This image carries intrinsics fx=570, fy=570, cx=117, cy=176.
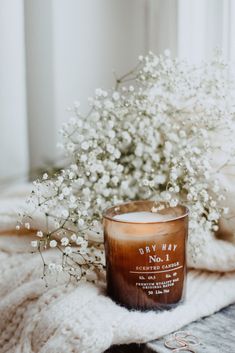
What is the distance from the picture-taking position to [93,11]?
125cm

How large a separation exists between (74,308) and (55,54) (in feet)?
2.30

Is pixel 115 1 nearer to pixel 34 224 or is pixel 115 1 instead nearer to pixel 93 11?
pixel 93 11

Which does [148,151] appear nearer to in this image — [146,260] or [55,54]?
[146,260]

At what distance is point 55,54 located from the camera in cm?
125

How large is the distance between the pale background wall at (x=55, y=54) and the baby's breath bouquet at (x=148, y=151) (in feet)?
1.01

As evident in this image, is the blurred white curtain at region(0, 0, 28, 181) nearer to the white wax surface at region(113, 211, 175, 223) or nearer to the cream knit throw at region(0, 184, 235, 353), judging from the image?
the cream knit throw at region(0, 184, 235, 353)

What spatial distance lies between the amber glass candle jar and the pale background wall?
1.77 feet

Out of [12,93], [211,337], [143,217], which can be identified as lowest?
[211,337]

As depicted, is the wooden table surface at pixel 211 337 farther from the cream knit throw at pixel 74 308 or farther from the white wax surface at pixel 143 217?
the white wax surface at pixel 143 217

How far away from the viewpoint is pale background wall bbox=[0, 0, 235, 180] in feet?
3.85

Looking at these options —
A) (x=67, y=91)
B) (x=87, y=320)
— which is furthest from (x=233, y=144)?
(x=67, y=91)

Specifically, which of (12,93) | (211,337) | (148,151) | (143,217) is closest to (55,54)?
(12,93)

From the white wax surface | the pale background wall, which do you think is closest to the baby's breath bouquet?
the white wax surface

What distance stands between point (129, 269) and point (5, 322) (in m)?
0.20
